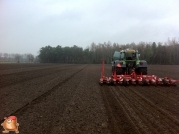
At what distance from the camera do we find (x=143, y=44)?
1503 inches

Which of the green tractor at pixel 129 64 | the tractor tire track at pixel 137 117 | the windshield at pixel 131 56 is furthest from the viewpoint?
the windshield at pixel 131 56

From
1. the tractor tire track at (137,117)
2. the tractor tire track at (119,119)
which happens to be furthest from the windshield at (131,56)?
the tractor tire track at (119,119)

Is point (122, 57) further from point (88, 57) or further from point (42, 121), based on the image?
point (88, 57)

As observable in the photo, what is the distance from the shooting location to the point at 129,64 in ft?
49.3

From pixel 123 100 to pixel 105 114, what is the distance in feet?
7.14

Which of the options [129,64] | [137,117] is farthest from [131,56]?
[137,117]

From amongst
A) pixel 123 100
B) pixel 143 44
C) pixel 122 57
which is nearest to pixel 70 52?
pixel 143 44

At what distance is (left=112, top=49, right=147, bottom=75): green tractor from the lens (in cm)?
1425

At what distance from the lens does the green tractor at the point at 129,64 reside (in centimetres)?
1425

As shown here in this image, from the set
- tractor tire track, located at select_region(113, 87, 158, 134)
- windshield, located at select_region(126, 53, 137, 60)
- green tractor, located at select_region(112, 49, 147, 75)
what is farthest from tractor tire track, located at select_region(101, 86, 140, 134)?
windshield, located at select_region(126, 53, 137, 60)

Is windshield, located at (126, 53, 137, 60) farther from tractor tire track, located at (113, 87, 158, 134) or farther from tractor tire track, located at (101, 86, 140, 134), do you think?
tractor tire track, located at (101, 86, 140, 134)

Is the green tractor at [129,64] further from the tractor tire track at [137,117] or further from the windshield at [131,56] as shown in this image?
the tractor tire track at [137,117]

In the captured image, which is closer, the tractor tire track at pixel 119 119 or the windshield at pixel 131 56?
the tractor tire track at pixel 119 119

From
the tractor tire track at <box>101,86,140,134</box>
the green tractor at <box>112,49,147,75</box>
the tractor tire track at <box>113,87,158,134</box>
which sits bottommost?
the tractor tire track at <box>101,86,140,134</box>
